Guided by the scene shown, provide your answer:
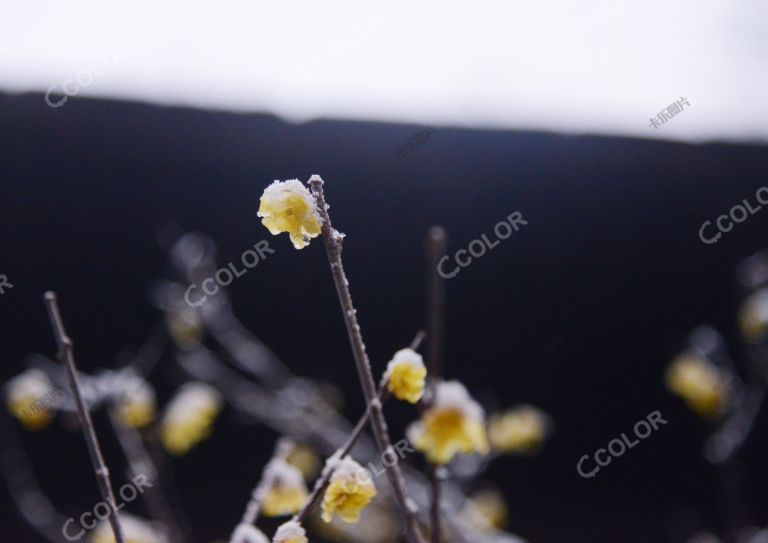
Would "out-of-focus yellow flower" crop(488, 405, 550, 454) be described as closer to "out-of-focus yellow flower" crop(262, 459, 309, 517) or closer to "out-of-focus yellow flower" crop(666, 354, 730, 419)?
"out-of-focus yellow flower" crop(666, 354, 730, 419)

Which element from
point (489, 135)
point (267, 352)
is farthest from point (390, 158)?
point (267, 352)

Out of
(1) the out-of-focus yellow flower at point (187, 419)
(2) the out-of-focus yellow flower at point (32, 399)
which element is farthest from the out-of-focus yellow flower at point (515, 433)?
(2) the out-of-focus yellow flower at point (32, 399)

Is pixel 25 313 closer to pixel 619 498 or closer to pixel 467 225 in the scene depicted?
pixel 467 225

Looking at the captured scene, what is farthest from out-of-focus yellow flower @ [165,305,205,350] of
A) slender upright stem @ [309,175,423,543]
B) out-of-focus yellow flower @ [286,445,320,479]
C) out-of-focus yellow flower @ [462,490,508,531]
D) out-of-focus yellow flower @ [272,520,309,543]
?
slender upright stem @ [309,175,423,543]

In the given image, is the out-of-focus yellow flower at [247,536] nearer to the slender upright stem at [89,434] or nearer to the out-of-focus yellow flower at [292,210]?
the slender upright stem at [89,434]

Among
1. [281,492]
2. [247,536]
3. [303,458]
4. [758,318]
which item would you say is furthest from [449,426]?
[303,458]

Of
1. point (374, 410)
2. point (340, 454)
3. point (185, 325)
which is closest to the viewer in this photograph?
point (374, 410)

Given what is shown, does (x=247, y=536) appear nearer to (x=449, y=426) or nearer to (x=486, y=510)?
(x=449, y=426)
